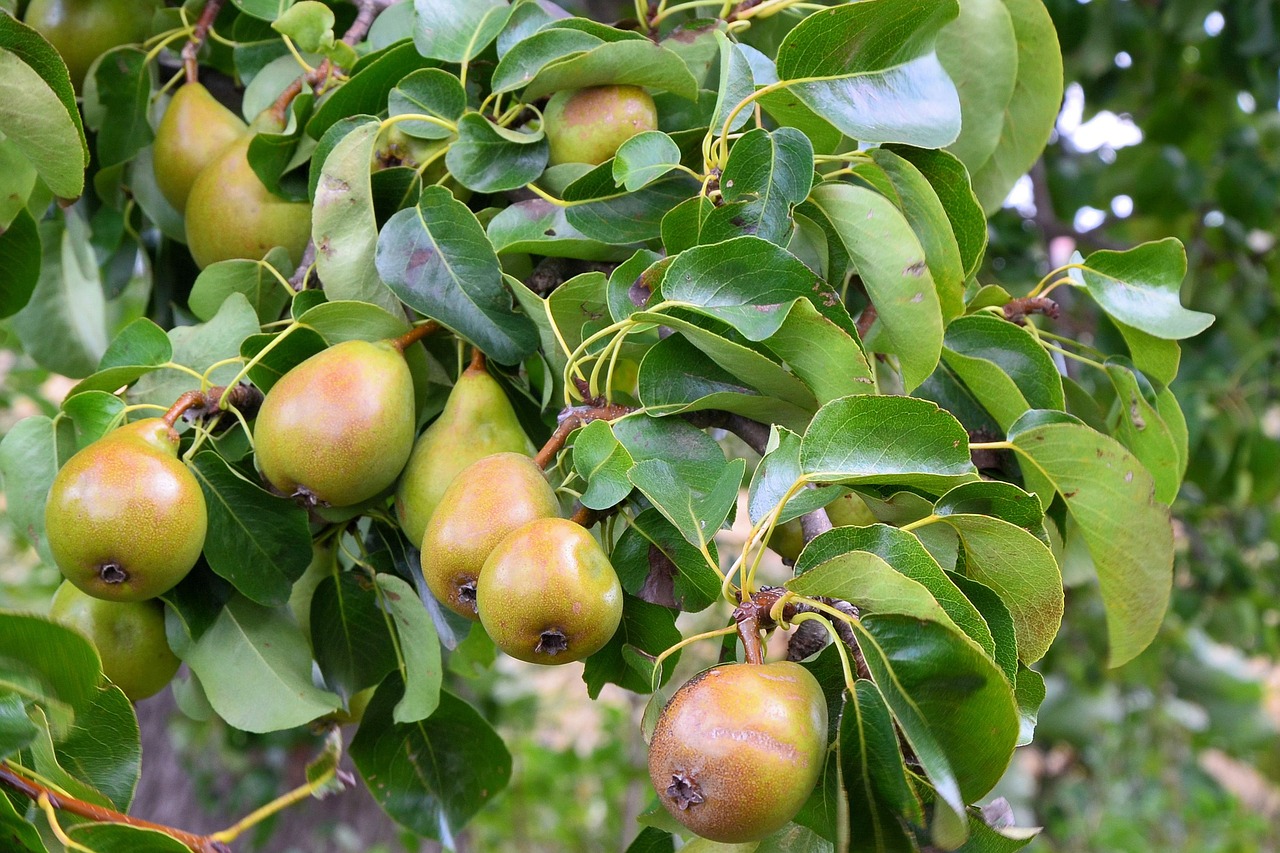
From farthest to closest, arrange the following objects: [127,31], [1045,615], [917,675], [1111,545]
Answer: [127,31]
[1111,545]
[1045,615]
[917,675]

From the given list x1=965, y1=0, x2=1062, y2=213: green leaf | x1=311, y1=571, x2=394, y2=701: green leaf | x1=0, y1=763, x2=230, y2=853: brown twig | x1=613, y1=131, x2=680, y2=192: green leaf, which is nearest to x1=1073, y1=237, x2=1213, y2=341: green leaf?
x1=965, y1=0, x2=1062, y2=213: green leaf

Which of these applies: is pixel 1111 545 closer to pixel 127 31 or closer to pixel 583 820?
pixel 127 31

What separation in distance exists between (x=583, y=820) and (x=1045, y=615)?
3392 millimetres

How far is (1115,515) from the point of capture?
27.5 inches

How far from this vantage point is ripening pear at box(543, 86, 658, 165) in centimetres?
78

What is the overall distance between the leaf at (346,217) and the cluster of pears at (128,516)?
0.52ft

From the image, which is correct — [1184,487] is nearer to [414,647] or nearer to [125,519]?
[414,647]

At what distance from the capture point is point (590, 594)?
22.9 inches

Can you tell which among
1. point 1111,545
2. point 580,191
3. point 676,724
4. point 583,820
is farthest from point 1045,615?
point 583,820

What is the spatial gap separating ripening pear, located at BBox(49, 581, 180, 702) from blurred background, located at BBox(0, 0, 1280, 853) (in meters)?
0.28

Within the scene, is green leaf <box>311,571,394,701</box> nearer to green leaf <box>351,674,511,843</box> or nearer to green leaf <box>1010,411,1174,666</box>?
green leaf <box>351,674,511,843</box>

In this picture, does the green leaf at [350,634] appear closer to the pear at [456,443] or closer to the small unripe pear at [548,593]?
the pear at [456,443]

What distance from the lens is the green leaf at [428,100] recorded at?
770 mm

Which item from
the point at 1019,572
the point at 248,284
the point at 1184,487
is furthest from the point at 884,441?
the point at 1184,487
